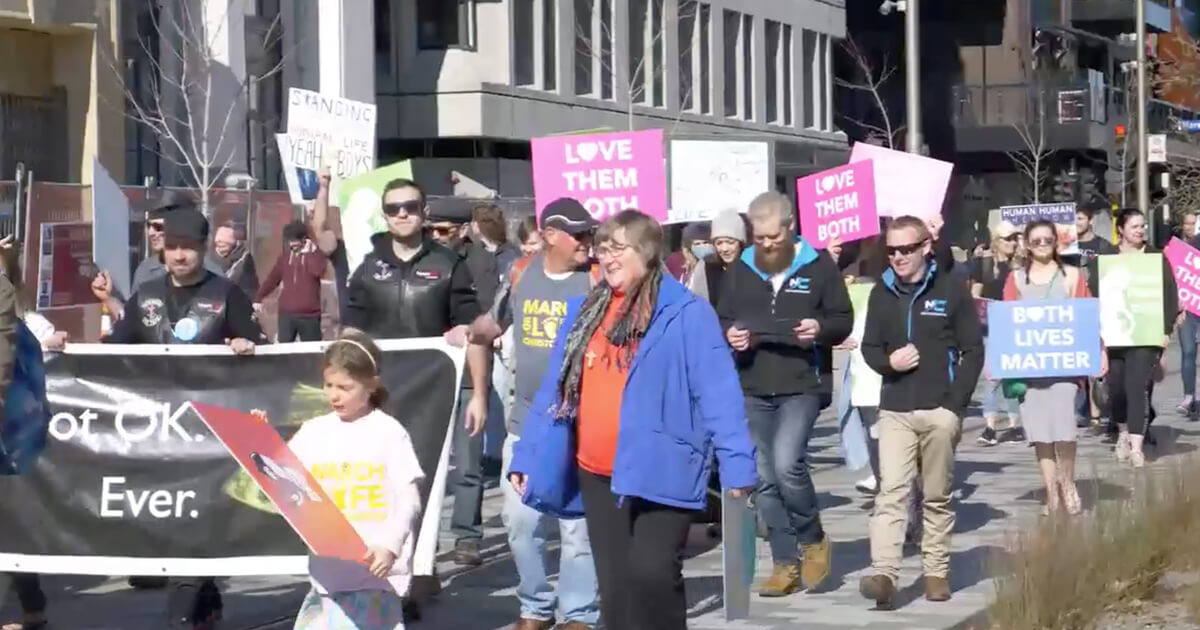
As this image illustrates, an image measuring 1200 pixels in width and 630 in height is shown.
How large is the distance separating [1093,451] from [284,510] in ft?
38.3

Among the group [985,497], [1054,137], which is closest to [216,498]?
[985,497]

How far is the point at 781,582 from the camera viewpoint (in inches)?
417

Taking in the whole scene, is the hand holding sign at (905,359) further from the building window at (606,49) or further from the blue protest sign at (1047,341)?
the building window at (606,49)

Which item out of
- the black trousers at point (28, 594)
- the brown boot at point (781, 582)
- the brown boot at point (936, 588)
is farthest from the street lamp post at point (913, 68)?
the black trousers at point (28, 594)

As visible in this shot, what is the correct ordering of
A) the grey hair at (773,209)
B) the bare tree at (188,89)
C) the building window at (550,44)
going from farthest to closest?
the building window at (550,44)
the bare tree at (188,89)
the grey hair at (773,209)

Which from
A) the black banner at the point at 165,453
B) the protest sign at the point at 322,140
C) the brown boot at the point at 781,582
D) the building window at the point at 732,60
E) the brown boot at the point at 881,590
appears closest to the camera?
the black banner at the point at 165,453

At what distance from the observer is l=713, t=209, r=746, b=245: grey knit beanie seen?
11.4m

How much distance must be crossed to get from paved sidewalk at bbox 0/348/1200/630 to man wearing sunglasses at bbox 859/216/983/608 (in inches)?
8.9

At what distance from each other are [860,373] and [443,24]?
25.1 m

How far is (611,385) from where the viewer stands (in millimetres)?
7613

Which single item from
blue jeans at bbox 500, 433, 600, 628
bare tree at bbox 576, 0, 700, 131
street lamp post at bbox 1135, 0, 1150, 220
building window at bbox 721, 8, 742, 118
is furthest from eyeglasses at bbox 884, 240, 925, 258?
building window at bbox 721, 8, 742, 118

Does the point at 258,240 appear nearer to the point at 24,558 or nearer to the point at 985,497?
the point at 985,497

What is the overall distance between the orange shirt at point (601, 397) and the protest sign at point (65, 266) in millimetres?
6965

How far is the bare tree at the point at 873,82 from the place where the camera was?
190 feet
